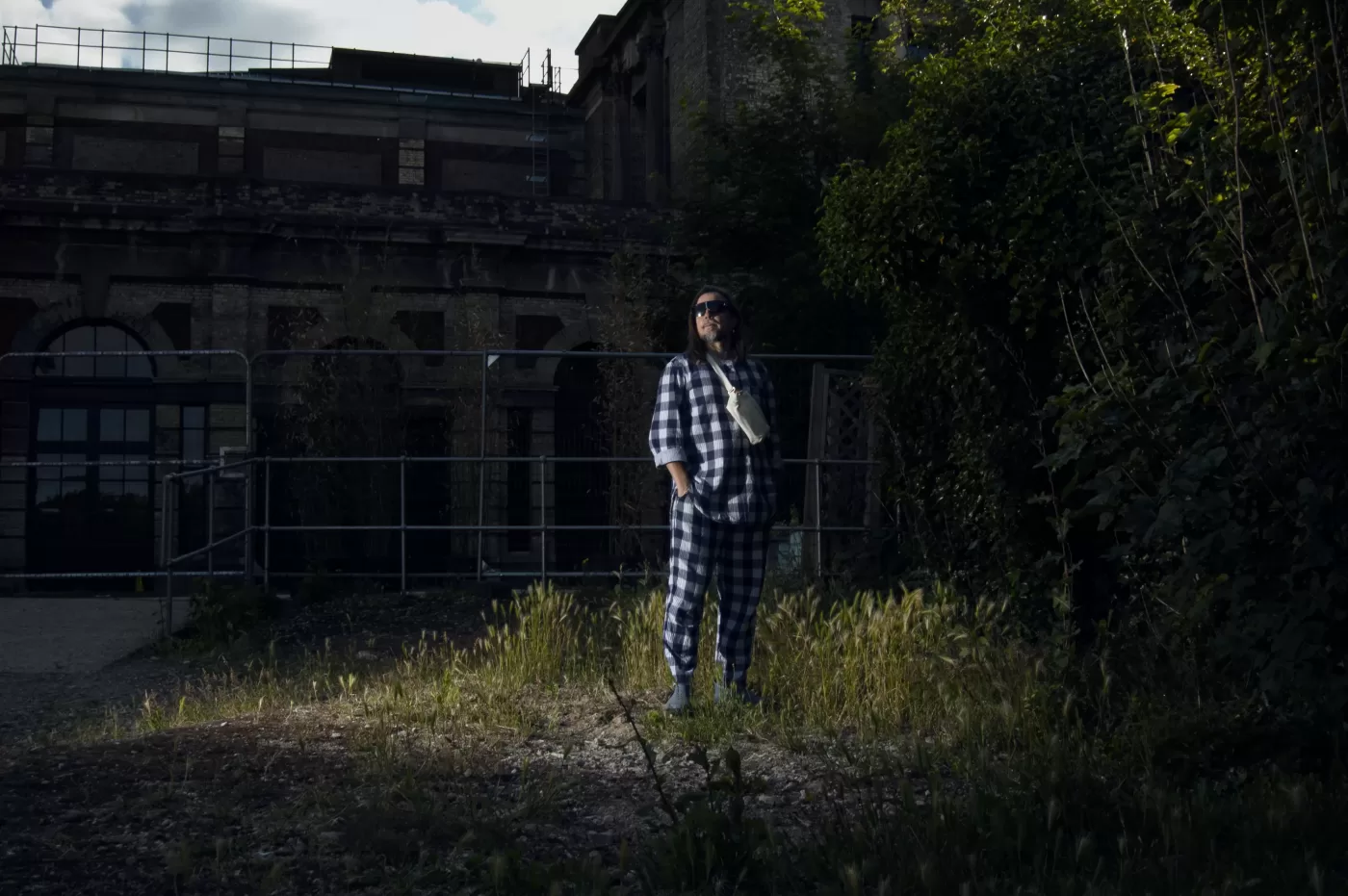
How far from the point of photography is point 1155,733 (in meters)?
4.62

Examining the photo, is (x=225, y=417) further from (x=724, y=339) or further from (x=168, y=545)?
(x=724, y=339)

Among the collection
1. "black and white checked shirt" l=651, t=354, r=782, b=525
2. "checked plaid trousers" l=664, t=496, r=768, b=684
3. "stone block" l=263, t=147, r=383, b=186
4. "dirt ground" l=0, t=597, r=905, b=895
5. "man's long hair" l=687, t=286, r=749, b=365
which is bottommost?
"dirt ground" l=0, t=597, r=905, b=895

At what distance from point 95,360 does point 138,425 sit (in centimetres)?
118

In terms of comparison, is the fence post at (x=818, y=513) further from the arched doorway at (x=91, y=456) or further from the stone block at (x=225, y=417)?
the arched doorway at (x=91, y=456)

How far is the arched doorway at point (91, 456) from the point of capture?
21.3 metres

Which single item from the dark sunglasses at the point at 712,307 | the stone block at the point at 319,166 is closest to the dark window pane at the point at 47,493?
the stone block at the point at 319,166

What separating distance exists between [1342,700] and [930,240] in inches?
180

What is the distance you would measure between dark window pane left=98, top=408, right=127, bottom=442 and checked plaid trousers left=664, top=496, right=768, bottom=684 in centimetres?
1818

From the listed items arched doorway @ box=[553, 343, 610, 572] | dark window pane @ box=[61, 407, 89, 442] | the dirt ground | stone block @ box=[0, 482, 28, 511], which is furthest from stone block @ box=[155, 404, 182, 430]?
the dirt ground

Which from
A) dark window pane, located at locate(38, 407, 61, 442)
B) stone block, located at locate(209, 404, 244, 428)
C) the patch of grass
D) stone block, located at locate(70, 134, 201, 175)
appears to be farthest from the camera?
stone block, located at locate(70, 134, 201, 175)

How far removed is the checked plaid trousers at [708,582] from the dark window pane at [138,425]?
18.0m

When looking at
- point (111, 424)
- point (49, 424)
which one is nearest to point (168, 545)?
point (111, 424)

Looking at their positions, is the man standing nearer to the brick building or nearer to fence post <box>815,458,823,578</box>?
fence post <box>815,458,823,578</box>

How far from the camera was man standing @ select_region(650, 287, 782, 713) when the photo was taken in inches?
232
